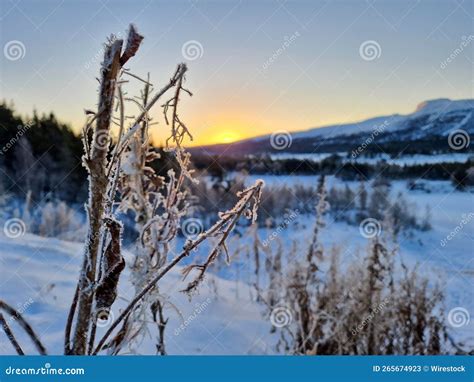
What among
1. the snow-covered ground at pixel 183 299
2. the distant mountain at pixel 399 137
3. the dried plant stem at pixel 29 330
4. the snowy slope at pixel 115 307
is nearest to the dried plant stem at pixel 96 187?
the dried plant stem at pixel 29 330

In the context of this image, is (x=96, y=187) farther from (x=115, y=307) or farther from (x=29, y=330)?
(x=115, y=307)

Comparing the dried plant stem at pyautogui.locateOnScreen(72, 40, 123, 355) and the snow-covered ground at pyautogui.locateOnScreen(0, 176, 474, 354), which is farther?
the snow-covered ground at pyautogui.locateOnScreen(0, 176, 474, 354)

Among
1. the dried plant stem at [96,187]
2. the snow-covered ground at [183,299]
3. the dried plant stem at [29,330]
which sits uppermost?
the dried plant stem at [96,187]

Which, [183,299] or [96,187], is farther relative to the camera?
[183,299]

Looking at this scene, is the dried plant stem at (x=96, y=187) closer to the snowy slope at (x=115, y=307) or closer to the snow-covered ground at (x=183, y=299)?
the snow-covered ground at (x=183, y=299)

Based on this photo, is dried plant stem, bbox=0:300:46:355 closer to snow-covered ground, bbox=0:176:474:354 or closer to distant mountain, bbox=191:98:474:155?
snow-covered ground, bbox=0:176:474:354

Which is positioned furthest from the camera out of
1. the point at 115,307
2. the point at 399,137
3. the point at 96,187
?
the point at 399,137

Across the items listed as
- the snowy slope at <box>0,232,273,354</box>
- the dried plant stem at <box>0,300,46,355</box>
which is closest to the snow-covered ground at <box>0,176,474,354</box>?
→ the snowy slope at <box>0,232,273,354</box>

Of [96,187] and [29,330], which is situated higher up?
[96,187]

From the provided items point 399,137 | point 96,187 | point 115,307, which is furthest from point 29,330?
point 399,137

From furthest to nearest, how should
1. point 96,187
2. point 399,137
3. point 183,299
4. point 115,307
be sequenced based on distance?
point 399,137 < point 183,299 < point 115,307 < point 96,187

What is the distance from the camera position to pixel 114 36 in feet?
1.96

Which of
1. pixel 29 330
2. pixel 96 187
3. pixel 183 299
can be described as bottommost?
pixel 183 299
